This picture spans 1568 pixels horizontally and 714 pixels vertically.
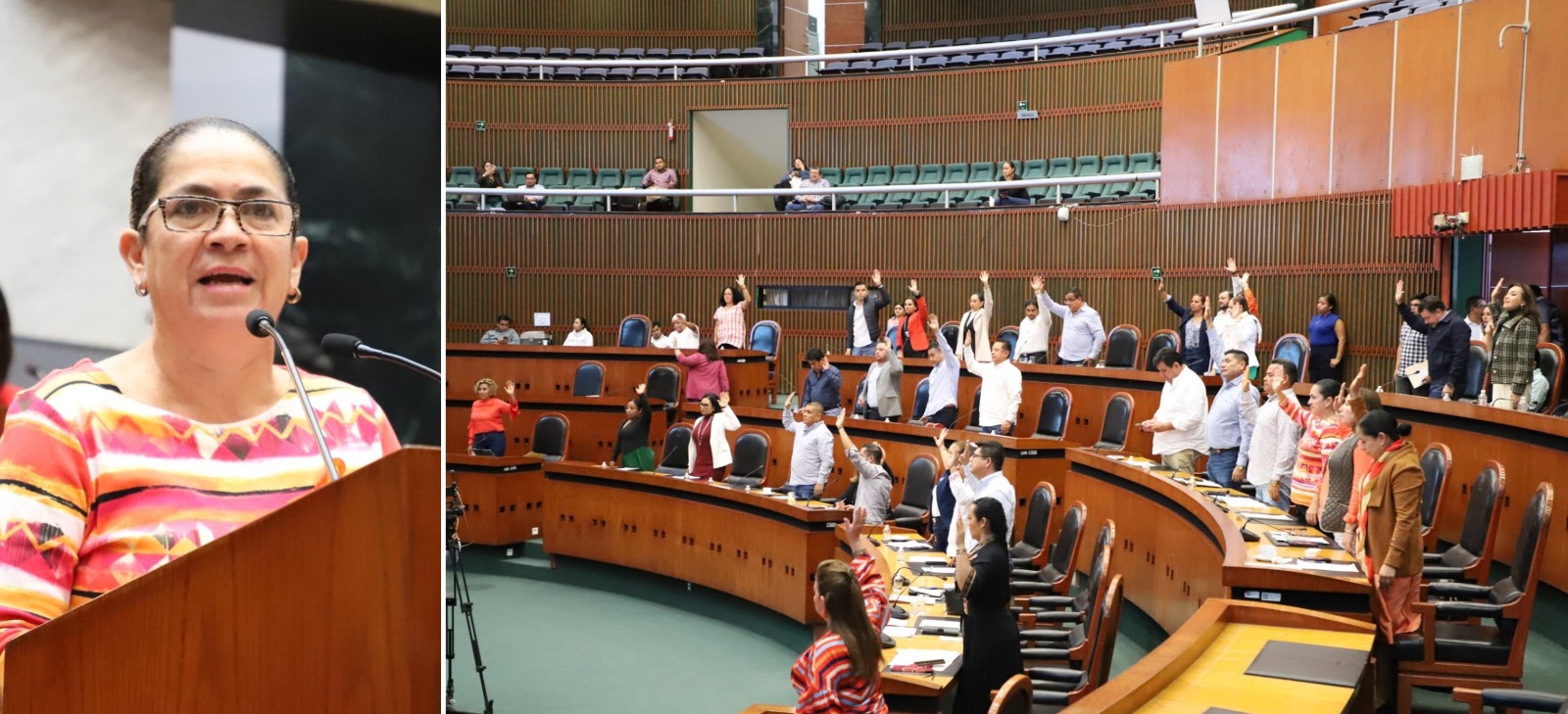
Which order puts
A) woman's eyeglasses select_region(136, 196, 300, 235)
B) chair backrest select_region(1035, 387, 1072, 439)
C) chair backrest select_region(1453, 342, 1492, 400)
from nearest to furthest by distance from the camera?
woman's eyeglasses select_region(136, 196, 300, 235) < chair backrest select_region(1453, 342, 1492, 400) < chair backrest select_region(1035, 387, 1072, 439)

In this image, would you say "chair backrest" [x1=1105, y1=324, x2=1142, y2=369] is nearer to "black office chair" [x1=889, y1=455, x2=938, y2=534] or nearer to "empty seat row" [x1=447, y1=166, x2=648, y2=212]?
"black office chair" [x1=889, y1=455, x2=938, y2=534]

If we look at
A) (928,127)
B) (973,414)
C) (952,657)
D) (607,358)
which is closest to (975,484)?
(952,657)

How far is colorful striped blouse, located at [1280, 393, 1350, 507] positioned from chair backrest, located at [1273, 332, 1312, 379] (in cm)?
402

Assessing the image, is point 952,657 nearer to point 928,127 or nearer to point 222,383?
point 222,383

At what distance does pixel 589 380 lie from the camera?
1388cm

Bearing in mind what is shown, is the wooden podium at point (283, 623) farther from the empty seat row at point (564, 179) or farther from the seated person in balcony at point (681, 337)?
the empty seat row at point (564, 179)

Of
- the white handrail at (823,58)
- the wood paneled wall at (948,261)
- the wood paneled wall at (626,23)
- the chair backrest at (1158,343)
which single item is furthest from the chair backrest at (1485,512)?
the wood paneled wall at (626,23)

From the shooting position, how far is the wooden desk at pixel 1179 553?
5312 millimetres

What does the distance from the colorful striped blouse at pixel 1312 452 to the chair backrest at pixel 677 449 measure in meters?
5.41

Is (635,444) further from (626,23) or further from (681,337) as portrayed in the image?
(626,23)

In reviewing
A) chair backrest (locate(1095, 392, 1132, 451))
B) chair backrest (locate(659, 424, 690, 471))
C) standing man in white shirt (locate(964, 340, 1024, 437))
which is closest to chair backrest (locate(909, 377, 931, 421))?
standing man in white shirt (locate(964, 340, 1024, 437))

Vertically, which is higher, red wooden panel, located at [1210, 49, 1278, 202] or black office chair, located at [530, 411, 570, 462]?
red wooden panel, located at [1210, 49, 1278, 202]

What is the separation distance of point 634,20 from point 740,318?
7390 mm

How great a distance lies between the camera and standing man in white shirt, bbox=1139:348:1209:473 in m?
8.59
